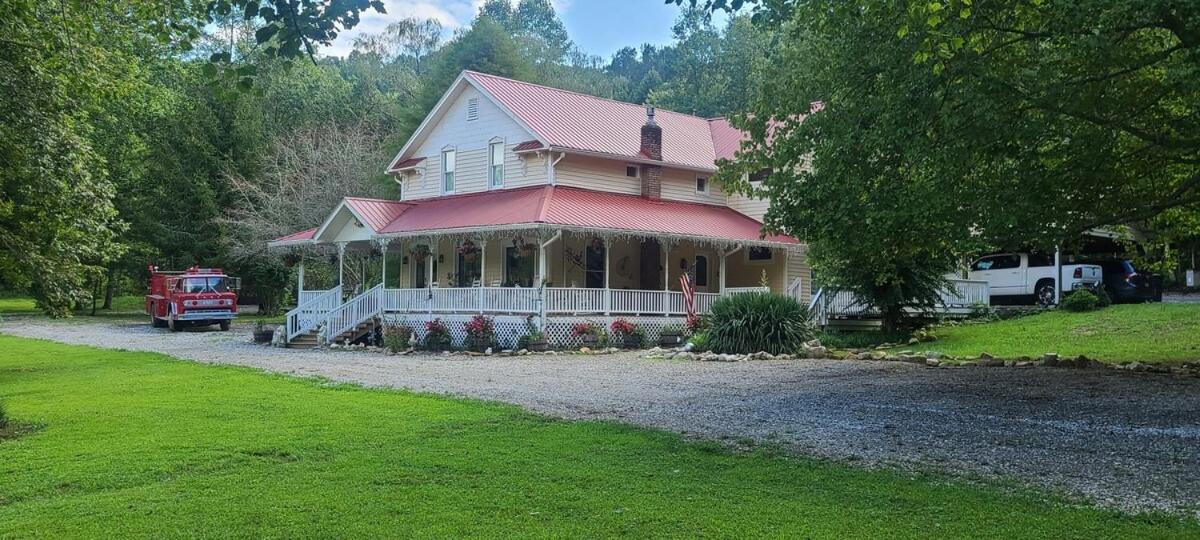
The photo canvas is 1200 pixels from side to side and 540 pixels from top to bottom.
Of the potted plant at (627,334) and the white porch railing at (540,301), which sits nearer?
the white porch railing at (540,301)

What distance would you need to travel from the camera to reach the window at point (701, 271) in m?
28.9

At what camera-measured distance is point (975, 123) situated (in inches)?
383

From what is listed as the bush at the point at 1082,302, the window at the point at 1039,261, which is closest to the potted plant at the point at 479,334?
the bush at the point at 1082,302

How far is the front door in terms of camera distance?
90.9 ft

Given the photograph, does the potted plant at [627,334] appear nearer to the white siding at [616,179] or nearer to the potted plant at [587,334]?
the potted plant at [587,334]

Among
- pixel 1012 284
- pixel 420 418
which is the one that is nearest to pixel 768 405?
pixel 420 418

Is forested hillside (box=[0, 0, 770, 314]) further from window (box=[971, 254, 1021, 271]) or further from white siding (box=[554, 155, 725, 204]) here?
window (box=[971, 254, 1021, 271])

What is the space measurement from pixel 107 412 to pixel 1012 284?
25369 mm

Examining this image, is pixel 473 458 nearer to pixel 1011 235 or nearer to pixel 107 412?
pixel 107 412

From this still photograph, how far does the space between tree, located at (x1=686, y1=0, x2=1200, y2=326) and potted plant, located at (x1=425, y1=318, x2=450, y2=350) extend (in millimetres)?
12026

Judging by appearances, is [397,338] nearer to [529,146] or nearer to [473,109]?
[529,146]

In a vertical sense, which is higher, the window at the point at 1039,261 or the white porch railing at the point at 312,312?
the window at the point at 1039,261

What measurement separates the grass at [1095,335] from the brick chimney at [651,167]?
9356mm

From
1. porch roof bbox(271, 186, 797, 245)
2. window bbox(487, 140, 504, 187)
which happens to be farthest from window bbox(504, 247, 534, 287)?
window bbox(487, 140, 504, 187)
